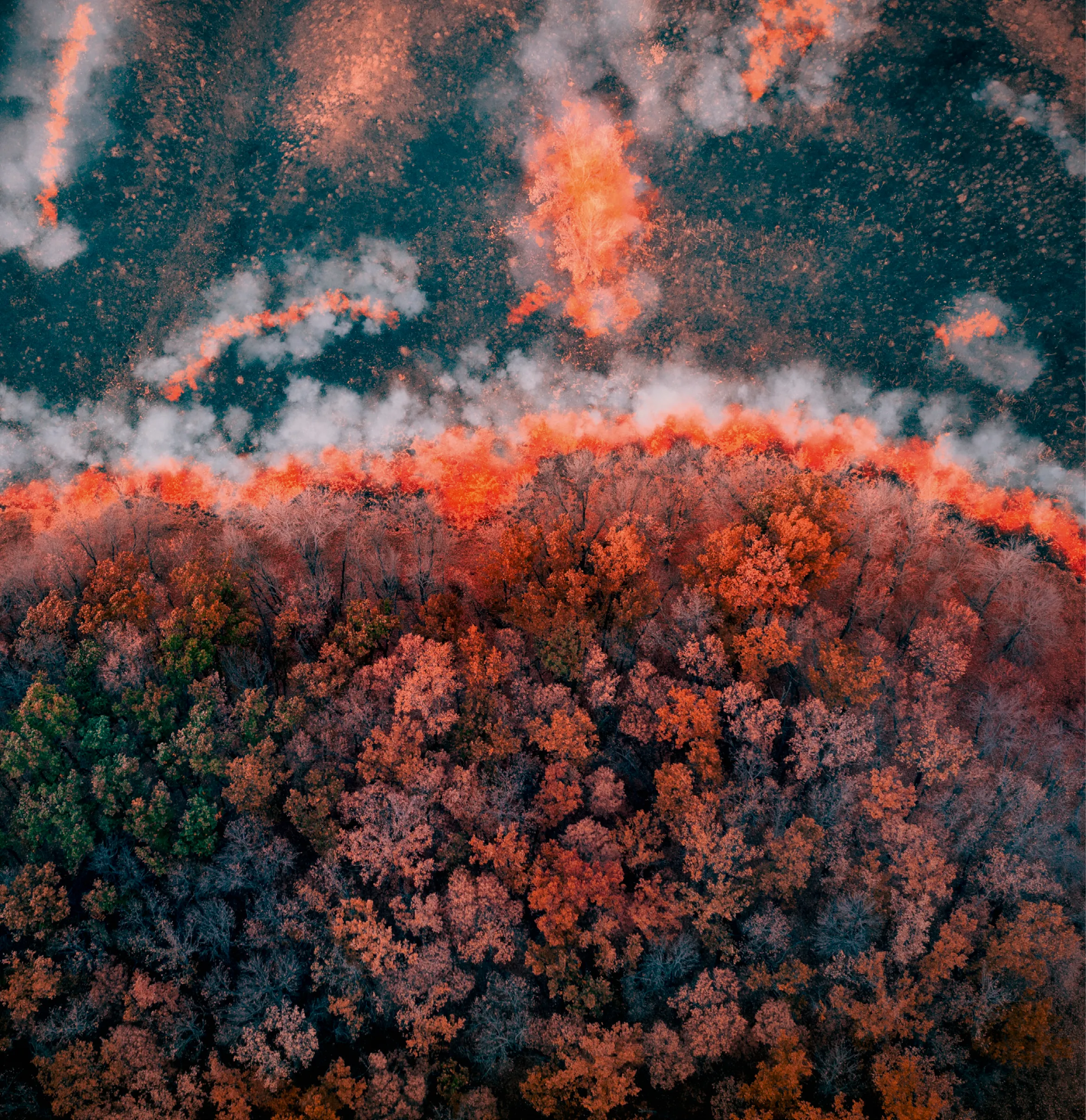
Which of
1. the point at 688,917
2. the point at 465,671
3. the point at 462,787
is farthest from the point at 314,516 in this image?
the point at 688,917

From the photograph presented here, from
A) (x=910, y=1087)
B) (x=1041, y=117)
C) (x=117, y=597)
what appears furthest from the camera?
(x=1041, y=117)

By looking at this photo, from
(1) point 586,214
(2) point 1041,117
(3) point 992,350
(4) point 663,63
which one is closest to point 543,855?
(1) point 586,214

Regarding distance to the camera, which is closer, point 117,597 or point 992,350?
point 117,597

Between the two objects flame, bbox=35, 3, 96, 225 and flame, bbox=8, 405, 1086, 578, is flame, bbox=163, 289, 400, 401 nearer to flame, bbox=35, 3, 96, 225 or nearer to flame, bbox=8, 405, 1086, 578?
flame, bbox=8, 405, 1086, 578

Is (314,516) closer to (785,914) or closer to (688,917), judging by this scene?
(688,917)

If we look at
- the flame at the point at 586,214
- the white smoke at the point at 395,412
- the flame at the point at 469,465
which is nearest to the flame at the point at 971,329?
the white smoke at the point at 395,412

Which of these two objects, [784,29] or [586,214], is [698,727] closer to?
[586,214]

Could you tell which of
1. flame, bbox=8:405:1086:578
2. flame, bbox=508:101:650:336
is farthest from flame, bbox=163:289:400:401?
flame, bbox=508:101:650:336
